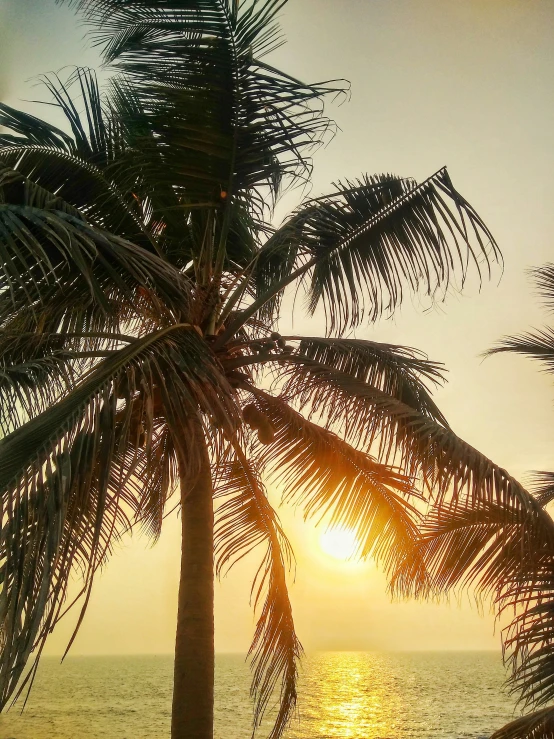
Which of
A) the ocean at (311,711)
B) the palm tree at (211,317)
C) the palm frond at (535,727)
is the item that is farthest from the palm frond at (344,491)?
the ocean at (311,711)

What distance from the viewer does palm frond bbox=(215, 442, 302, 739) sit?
22.0 feet

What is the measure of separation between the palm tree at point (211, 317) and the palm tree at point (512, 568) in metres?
0.22

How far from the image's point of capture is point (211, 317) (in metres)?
6.20

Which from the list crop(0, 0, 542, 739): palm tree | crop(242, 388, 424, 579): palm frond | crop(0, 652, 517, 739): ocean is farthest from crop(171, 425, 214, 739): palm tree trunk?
crop(0, 652, 517, 739): ocean

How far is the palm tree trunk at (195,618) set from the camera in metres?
5.48

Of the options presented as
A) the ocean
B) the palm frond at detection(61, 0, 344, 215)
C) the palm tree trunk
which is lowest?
the ocean

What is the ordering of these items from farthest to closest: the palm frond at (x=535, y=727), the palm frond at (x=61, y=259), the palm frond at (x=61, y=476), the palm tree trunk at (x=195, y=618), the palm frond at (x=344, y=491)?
the palm frond at (x=344, y=491) → the palm frond at (x=535, y=727) → the palm tree trunk at (x=195, y=618) → the palm frond at (x=61, y=259) → the palm frond at (x=61, y=476)

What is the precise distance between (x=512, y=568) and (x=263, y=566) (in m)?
2.40

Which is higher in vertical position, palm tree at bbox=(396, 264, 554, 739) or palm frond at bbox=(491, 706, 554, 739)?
palm tree at bbox=(396, 264, 554, 739)

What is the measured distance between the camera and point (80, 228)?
4.39 metres

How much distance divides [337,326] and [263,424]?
156 cm

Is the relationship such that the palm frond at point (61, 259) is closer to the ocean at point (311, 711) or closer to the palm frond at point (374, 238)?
the palm frond at point (374, 238)

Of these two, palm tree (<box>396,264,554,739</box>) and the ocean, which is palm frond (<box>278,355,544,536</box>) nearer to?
palm tree (<box>396,264,554,739</box>)

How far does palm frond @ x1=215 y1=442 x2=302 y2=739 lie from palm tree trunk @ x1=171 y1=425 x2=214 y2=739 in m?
0.69
